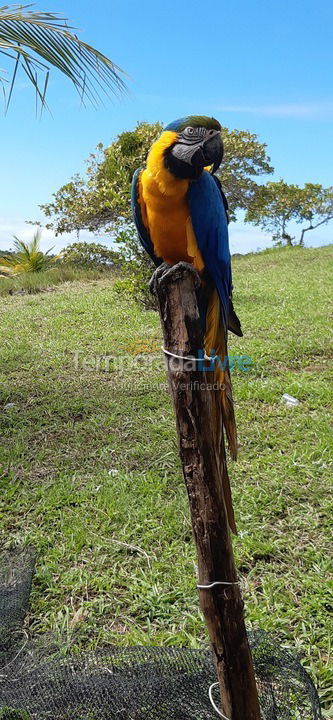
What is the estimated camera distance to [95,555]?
2219mm

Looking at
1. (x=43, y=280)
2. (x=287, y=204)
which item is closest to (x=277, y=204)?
(x=287, y=204)

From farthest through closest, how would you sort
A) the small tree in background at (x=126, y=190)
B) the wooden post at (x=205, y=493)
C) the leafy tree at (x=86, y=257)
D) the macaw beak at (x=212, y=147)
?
the leafy tree at (x=86, y=257)
the small tree in background at (x=126, y=190)
the macaw beak at (x=212, y=147)
the wooden post at (x=205, y=493)

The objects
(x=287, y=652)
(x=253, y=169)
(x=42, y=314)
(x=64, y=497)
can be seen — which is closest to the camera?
(x=287, y=652)

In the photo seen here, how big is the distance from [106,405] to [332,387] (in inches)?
64.5

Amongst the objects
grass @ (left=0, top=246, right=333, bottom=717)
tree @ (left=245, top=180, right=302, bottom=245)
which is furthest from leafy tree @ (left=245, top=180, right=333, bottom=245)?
grass @ (left=0, top=246, right=333, bottom=717)

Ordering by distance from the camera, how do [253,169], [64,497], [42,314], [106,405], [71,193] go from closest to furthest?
[64,497] < [106,405] < [42,314] < [71,193] < [253,169]

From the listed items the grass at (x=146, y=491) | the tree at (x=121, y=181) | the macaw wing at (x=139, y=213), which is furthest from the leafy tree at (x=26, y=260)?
the macaw wing at (x=139, y=213)

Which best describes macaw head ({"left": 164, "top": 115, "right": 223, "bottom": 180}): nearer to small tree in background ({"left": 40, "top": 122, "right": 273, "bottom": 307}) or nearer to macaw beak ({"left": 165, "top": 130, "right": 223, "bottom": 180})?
macaw beak ({"left": 165, "top": 130, "right": 223, "bottom": 180})

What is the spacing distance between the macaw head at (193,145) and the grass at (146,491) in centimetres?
151

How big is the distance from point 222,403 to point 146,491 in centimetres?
136

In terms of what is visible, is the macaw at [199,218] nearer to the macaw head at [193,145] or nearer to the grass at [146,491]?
the macaw head at [193,145]

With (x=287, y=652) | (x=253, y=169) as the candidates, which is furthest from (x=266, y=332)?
(x=253, y=169)

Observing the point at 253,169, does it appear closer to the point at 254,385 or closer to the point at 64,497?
the point at 254,385

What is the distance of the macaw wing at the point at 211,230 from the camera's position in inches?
61.4
